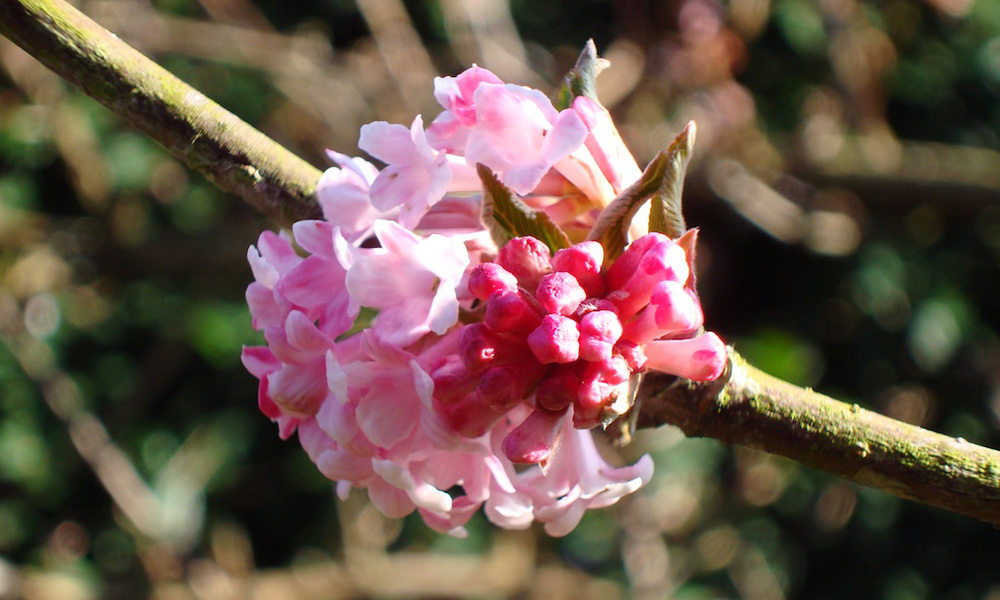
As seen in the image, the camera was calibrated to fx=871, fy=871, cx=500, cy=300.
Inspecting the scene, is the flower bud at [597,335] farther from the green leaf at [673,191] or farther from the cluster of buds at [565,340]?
the green leaf at [673,191]

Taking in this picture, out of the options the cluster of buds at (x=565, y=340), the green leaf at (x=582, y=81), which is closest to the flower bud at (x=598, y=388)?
the cluster of buds at (x=565, y=340)

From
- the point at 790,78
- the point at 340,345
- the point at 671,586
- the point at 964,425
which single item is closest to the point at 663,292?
the point at 340,345

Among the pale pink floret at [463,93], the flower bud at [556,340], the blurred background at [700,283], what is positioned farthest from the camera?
the blurred background at [700,283]

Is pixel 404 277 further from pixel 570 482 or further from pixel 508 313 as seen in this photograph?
pixel 570 482

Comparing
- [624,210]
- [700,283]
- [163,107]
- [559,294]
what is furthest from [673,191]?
[700,283]

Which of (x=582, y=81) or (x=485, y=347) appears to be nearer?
(x=485, y=347)

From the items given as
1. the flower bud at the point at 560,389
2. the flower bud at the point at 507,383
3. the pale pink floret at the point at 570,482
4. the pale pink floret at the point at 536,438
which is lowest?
the pale pink floret at the point at 570,482

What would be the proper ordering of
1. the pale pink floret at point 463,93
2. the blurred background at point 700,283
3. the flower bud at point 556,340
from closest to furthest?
1. the flower bud at point 556,340
2. the pale pink floret at point 463,93
3. the blurred background at point 700,283
